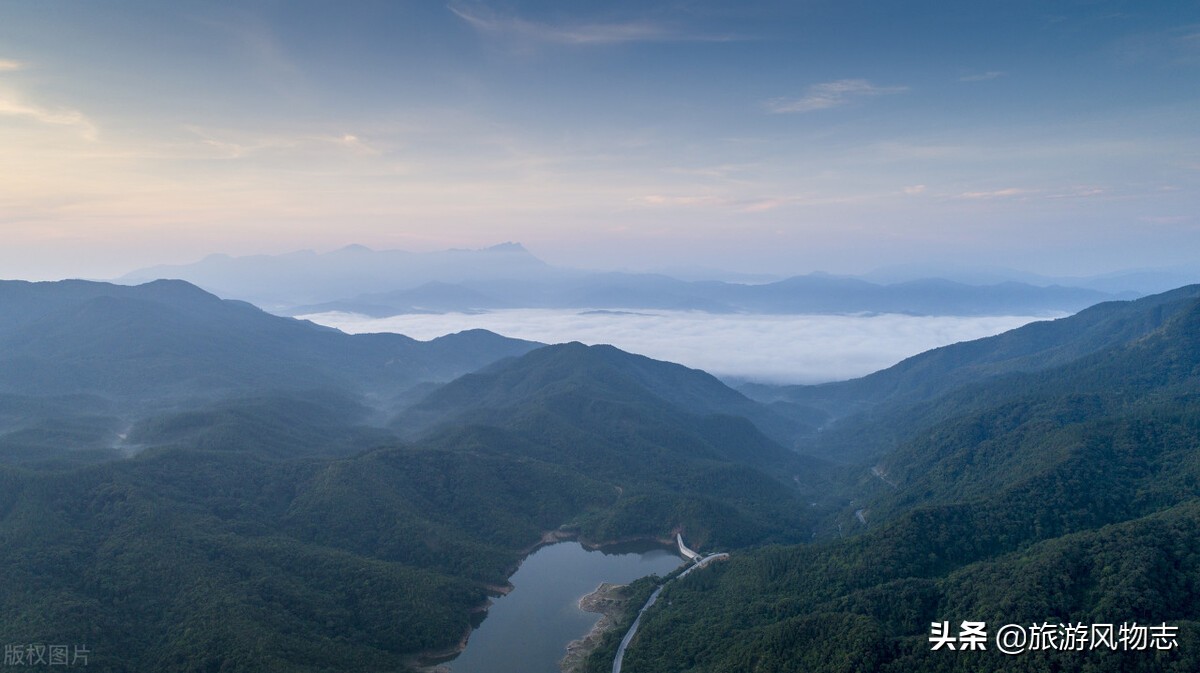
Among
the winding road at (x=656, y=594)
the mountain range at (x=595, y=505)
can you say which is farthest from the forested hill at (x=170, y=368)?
the winding road at (x=656, y=594)

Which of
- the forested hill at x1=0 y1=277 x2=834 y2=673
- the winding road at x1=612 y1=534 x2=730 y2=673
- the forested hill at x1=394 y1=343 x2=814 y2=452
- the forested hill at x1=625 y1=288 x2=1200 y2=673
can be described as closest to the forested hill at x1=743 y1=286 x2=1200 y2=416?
the forested hill at x1=394 y1=343 x2=814 y2=452

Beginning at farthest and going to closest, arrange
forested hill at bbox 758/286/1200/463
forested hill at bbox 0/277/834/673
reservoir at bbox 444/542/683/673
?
forested hill at bbox 758/286/1200/463 → reservoir at bbox 444/542/683/673 → forested hill at bbox 0/277/834/673

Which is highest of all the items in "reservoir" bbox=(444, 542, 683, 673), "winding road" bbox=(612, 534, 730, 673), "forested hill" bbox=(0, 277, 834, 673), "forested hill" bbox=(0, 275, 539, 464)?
"forested hill" bbox=(0, 275, 539, 464)

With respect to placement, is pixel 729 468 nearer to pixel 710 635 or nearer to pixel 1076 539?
pixel 710 635

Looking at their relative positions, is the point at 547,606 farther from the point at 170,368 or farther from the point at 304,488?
the point at 170,368

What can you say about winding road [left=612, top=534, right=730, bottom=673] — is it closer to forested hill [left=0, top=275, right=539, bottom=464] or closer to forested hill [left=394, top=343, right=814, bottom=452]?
forested hill [left=394, top=343, right=814, bottom=452]

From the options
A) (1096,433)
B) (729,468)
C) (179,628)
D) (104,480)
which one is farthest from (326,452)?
(1096,433)

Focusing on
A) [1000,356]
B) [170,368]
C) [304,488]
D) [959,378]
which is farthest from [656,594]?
[1000,356]
